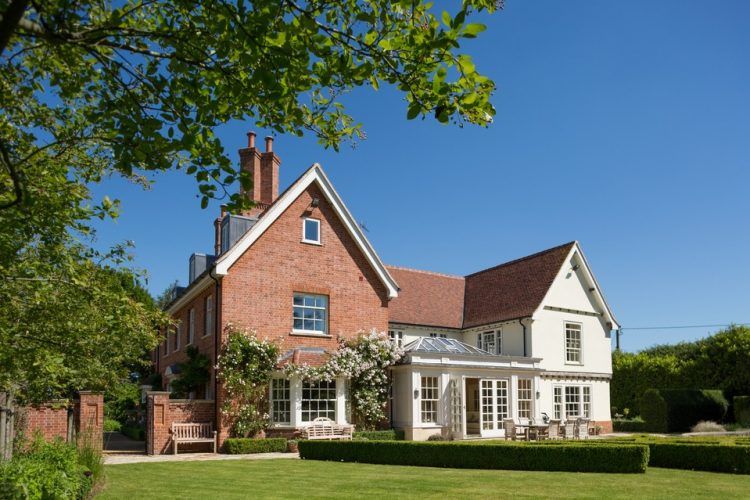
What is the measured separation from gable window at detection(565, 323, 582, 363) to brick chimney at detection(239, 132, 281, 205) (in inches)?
601

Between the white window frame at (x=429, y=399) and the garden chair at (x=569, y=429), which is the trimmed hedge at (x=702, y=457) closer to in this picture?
the garden chair at (x=569, y=429)

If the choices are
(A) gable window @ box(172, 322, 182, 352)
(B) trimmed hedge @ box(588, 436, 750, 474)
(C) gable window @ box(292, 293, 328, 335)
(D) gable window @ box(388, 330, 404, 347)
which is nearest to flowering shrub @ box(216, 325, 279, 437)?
(C) gable window @ box(292, 293, 328, 335)

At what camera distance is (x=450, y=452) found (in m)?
16.7

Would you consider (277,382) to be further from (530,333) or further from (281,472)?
(530,333)

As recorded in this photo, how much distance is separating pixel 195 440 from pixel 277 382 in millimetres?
3374

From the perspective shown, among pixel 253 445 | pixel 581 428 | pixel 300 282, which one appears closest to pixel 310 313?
pixel 300 282

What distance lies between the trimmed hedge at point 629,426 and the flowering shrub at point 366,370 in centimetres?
1630

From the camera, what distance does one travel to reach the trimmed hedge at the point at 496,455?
14812 mm

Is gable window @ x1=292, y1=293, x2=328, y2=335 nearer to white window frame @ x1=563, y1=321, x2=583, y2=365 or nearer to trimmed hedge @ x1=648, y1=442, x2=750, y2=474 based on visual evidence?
trimmed hedge @ x1=648, y1=442, x2=750, y2=474

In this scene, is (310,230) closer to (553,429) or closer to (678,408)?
(553,429)

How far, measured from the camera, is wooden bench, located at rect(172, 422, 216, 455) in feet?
70.6

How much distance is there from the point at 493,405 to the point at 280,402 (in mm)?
9031

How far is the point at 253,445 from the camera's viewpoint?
2180 centimetres

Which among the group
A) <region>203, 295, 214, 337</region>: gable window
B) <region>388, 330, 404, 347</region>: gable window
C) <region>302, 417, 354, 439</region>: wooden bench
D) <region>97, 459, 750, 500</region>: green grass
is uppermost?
<region>203, 295, 214, 337</region>: gable window
